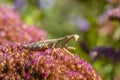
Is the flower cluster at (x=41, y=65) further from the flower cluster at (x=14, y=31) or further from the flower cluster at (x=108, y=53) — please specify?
the flower cluster at (x=14, y=31)

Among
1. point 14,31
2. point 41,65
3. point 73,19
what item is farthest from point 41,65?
point 73,19

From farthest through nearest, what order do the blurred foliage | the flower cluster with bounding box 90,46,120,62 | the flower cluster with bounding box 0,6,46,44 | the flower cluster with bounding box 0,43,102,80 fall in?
1. the blurred foliage
2. the flower cluster with bounding box 0,6,46,44
3. the flower cluster with bounding box 90,46,120,62
4. the flower cluster with bounding box 0,43,102,80

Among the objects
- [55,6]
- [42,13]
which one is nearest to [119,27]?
[42,13]

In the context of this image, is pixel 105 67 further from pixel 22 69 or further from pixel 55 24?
pixel 55 24

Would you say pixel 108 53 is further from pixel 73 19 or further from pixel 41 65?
pixel 73 19

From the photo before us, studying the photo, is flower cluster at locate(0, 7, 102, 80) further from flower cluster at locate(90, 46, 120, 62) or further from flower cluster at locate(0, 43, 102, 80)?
flower cluster at locate(90, 46, 120, 62)

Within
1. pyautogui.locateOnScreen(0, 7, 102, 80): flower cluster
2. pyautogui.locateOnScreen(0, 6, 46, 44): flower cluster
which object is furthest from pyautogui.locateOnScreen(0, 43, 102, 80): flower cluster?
pyautogui.locateOnScreen(0, 6, 46, 44): flower cluster

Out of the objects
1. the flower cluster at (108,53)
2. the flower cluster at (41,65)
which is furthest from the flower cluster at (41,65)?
the flower cluster at (108,53)
